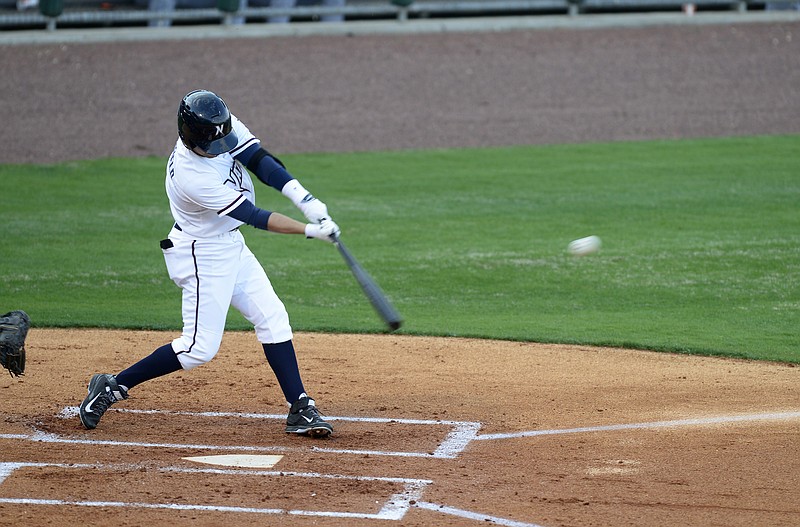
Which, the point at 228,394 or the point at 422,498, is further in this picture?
the point at 228,394

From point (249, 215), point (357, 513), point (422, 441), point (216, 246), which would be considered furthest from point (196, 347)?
point (357, 513)

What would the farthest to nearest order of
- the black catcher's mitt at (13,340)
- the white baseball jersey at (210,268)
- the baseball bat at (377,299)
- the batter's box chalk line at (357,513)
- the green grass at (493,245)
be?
1. the green grass at (493,245)
2. the black catcher's mitt at (13,340)
3. the white baseball jersey at (210,268)
4. the baseball bat at (377,299)
5. the batter's box chalk line at (357,513)

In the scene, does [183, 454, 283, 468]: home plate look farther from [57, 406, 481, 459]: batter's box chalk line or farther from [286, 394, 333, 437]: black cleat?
[286, 394, 333, 437]: black cleat

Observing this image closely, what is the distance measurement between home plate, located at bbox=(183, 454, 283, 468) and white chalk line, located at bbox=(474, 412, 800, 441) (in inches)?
44.4

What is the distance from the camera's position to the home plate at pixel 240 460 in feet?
17.3

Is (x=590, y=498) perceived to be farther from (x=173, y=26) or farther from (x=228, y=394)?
(x=173, y=26)

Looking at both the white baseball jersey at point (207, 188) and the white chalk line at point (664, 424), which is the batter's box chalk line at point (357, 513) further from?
the white baseball jersey at point (207, 188)

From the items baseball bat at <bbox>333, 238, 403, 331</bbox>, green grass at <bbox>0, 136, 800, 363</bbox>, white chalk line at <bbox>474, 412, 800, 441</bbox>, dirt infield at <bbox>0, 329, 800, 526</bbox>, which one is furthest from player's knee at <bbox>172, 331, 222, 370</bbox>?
green grass at <bbox>0, 136, 800, 363</bbox>

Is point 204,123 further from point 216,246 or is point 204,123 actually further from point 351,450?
point 351,450

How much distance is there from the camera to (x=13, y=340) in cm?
575

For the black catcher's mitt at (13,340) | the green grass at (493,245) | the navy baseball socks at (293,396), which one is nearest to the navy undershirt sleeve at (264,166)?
the navy baseball socks at (293,396)

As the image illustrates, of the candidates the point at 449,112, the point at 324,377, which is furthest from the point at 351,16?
the point at 324,377

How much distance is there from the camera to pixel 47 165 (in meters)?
15.0

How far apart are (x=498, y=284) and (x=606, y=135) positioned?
26.2 ft
